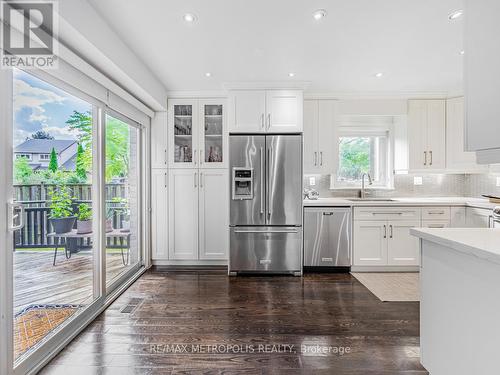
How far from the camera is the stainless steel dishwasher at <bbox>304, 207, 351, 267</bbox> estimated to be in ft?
12.5

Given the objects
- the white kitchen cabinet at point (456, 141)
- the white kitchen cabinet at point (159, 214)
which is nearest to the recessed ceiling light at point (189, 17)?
the white kitchen cabinet at point (159, 214)

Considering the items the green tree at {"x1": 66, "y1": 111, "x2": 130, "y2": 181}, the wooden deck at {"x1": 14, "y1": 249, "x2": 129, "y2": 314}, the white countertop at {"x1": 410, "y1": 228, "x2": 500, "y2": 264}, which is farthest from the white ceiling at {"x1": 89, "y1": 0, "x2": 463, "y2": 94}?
the wooden deck at {"x1": 14, "y1": 249, "x2": 129, "y2": 314}

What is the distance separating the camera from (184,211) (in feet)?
13.2

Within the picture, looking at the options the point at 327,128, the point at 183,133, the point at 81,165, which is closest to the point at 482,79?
the point at 327,128

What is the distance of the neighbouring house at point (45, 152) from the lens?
72.2 inches

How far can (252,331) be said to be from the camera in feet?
7.55

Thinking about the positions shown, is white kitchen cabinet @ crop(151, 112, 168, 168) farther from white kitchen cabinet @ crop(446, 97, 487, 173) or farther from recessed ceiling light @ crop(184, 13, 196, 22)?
white kitchen cabinet @ crop(446, 97, 487, 173)

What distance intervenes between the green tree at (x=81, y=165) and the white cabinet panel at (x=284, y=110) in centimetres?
218

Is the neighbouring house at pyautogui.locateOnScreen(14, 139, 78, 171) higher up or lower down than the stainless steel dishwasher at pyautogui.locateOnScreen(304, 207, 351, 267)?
higher up

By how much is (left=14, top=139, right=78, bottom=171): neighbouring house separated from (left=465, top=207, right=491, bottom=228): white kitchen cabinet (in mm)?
4566

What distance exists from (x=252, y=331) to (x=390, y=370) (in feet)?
3.33

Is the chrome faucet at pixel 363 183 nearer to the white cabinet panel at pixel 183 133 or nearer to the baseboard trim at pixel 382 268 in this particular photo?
the baseboard trim at pixel 382 268

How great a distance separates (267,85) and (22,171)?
2.81 metres

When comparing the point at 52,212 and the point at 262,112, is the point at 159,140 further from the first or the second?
the point at 52,212
